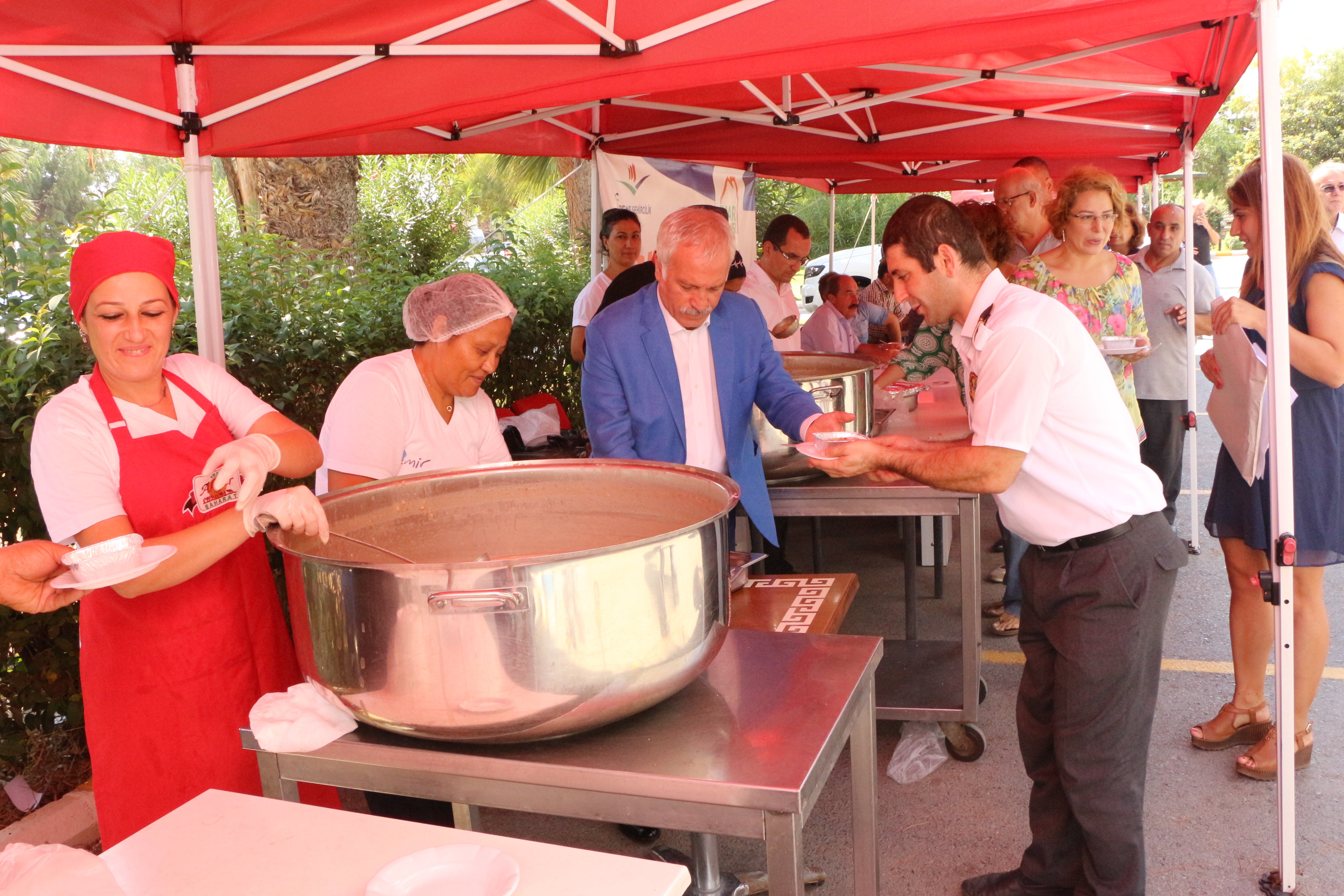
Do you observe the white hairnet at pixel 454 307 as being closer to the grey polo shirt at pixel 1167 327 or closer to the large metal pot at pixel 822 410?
the large metal pot at pixel 822 410

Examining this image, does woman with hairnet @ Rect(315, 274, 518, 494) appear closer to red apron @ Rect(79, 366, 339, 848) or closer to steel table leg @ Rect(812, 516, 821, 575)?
red apron @ Rect(79, 366, 339, 848)

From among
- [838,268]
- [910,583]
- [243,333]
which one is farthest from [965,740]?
[838,268]

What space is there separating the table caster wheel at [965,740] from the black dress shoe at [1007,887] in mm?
691

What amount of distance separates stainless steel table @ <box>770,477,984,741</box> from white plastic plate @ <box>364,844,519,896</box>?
1.93 meters

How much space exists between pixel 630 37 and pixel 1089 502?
146 centimetres

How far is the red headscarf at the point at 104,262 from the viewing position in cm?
178

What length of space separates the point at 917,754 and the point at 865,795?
160cm

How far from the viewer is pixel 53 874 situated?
3.51 ft

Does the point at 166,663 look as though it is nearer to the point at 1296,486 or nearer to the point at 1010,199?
the point at 1296,486

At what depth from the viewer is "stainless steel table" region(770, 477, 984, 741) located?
295 cm

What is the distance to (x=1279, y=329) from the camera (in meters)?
2.21

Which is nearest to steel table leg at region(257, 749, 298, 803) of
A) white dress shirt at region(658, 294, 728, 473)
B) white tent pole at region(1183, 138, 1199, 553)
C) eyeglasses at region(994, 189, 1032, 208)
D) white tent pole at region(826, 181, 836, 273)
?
white dress shirt at region(658, 294, 728, 473)

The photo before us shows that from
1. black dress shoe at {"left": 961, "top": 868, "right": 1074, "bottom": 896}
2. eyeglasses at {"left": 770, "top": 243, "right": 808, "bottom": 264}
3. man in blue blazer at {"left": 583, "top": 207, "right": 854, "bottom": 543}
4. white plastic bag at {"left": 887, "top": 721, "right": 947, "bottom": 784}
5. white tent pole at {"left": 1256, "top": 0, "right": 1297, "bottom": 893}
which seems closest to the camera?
white tent pole at {"left": 1256, "top": 0, "right": 1297, "bottom": 893}

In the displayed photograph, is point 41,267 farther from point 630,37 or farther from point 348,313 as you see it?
point 630,37
